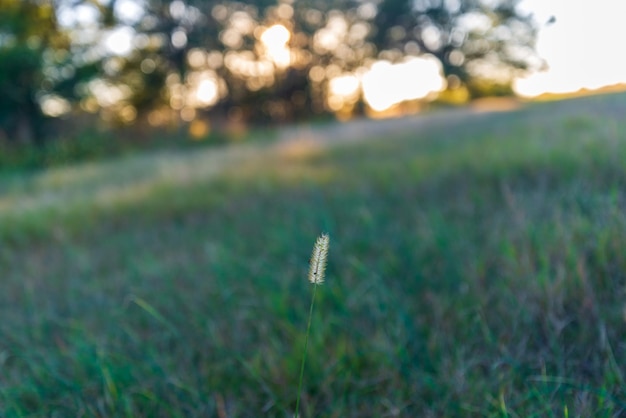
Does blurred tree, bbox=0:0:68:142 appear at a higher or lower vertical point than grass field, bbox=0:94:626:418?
higher

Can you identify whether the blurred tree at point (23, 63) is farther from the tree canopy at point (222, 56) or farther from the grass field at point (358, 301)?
the grass field at point (358, 301)

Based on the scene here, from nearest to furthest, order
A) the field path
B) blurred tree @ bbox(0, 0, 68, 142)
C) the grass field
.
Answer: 1. the grass field
2. the field path
3. blurred tree @ bbox(0, 0, 68, 142)

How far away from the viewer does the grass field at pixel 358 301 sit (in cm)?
170

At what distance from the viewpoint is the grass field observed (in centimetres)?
170

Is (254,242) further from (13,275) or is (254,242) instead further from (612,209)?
(612,209)

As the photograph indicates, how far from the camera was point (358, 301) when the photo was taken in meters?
2.27

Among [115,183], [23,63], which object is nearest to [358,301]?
[115,183]

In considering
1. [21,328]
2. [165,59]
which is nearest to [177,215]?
[21,328]

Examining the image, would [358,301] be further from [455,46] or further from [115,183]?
[455,46]

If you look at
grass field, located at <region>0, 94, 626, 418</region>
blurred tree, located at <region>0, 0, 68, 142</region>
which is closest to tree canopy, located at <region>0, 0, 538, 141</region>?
blurred tree, located at <region>0, 0, 68, 142</region>

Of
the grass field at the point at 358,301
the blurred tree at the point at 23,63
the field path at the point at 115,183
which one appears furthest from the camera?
the blurred tree at the point at 23,63

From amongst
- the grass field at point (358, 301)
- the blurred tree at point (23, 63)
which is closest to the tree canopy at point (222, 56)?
the blurred tree at point (23, 63)

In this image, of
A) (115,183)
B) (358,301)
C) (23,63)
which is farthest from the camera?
(23,63)

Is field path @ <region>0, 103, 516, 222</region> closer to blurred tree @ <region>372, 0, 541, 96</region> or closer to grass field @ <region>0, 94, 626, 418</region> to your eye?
grass field @ <region>0, 94, 626, 418</region>
